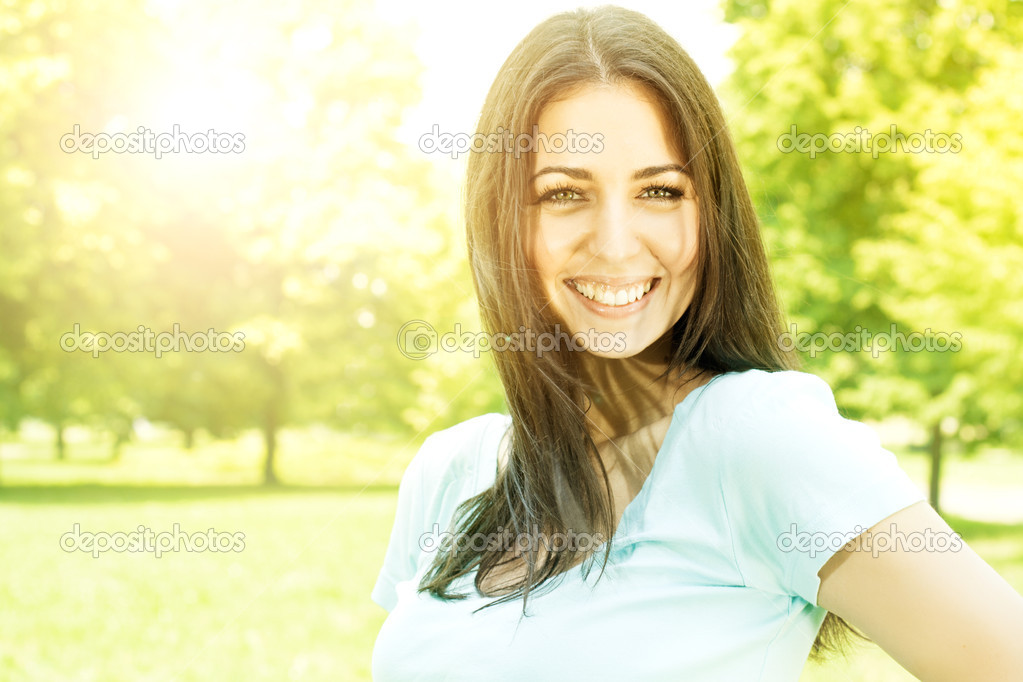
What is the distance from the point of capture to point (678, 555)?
1349 millimetres

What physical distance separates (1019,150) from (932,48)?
7.64 feet

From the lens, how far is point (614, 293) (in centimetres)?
159

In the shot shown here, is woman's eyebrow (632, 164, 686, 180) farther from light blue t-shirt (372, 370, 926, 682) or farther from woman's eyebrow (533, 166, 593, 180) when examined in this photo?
light blue t-shirt (372, 370, 926, 682)

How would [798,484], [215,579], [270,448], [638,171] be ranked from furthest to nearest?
[270,448]
[215,579]
[638,171]
[798,484]

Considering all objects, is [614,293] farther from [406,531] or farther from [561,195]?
[406,531]

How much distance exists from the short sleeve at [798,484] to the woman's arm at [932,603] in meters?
0.03

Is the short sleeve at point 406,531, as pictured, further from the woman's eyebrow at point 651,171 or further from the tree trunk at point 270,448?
the tree trunk at point 270,448

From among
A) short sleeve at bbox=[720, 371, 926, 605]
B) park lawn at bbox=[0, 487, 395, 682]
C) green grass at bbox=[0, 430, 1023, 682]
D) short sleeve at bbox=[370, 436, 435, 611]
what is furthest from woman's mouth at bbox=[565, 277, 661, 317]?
park lawn at bbox=[0, 487, 395, 682]

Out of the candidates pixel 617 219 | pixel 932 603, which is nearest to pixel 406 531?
pixel 617 219

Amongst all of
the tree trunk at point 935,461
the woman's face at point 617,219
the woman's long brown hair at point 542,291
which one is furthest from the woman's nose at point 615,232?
the tree trunk at point 935,461

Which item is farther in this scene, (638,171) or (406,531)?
(406,531)

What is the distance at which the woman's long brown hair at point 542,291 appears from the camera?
154 centimetres

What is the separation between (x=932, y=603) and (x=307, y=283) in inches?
586

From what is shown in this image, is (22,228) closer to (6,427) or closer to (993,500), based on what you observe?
(6,427)
